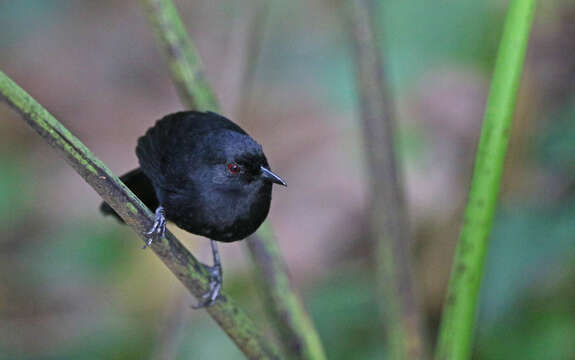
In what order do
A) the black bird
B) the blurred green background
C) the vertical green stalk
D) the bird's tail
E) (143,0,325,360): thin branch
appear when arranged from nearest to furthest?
the vertical green stalk → (143,0,325,360): thin branch → the black bird → the bird's tail → the blurred green background

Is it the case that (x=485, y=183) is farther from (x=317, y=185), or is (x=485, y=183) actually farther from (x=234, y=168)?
(x=317, y=185)

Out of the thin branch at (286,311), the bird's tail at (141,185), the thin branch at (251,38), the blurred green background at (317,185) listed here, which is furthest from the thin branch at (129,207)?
the thin branch at (251,38)

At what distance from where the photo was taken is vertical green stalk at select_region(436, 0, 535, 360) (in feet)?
5.50

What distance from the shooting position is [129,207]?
1.52 m

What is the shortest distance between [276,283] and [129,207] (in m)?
0.56

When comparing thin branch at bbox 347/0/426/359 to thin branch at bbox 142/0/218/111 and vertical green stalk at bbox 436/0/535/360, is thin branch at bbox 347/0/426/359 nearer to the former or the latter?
vertical green stalk at bbox 436/0/535/360

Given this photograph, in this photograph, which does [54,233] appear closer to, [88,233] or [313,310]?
[88,233]

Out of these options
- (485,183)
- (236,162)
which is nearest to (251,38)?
(236,162)

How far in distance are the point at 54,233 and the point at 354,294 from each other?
1.91 m

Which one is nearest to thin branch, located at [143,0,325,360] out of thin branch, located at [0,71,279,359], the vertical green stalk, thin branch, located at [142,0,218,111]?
thin branch, located at [142,0,218,111]

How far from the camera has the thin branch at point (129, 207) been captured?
1355 mm

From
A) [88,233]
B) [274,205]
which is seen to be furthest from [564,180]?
[88,233]

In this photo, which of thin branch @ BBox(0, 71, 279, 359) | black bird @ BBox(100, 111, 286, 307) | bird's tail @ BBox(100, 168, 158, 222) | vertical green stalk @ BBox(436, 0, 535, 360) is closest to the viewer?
thin branch @ BBox(0, 71, 279, 359)

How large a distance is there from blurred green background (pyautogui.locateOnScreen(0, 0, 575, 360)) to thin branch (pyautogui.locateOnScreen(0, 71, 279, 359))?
0.65 metres
